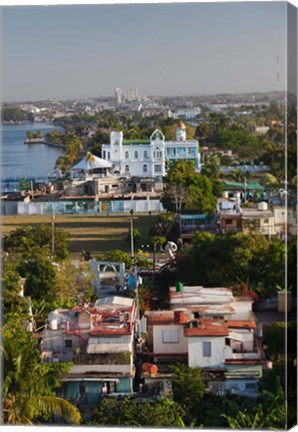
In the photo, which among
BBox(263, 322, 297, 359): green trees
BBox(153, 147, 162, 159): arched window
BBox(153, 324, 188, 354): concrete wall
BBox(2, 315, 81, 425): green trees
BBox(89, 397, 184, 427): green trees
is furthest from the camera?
BBox(153, 147, 162, 159): arched window

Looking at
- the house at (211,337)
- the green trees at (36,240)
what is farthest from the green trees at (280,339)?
the green trees at (36,240)

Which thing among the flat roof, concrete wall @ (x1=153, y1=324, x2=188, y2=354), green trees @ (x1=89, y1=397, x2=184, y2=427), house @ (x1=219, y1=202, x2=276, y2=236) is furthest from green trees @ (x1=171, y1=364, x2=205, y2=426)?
house @ (x1=219, y1=202, x2=276, y2=236)

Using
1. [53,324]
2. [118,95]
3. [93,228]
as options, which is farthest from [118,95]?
[53,324]

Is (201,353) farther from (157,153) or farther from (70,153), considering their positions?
(70,153)

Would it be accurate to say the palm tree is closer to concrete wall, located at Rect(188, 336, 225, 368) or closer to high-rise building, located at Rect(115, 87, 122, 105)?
high-rise building, located at Rect(115, 87, 122, 105)

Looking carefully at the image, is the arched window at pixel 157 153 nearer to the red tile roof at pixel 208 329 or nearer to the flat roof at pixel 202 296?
the flat roof at pixel 202 296

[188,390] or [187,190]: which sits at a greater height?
[187,190]
